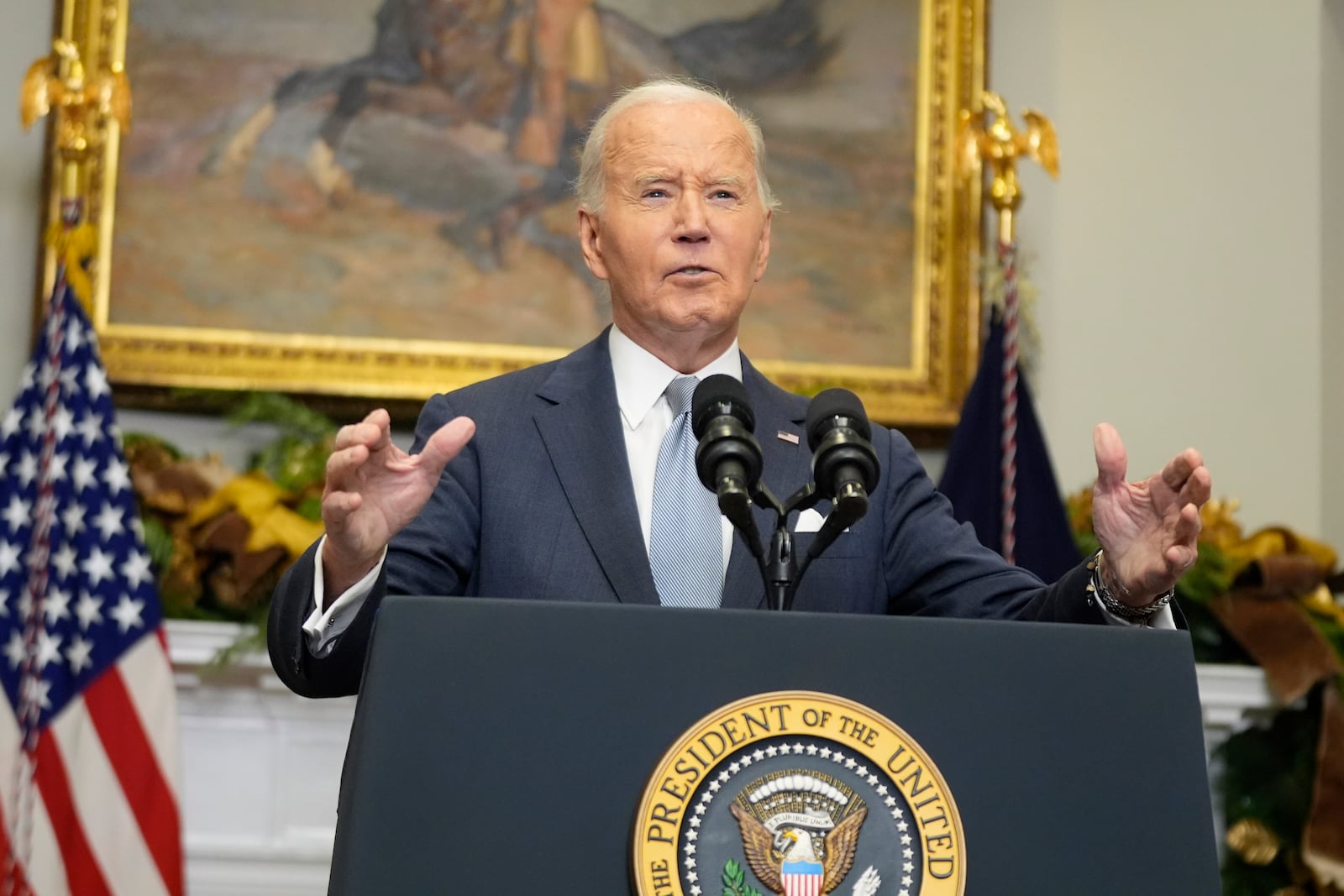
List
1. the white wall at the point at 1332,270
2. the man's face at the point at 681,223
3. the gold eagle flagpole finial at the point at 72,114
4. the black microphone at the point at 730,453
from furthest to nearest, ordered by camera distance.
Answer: the white wall at the point at 1332,270
the gold eagle flagpole finial at the point at 72,114
the man's face at the point at 681,223
the black microphone at the point at 730,453

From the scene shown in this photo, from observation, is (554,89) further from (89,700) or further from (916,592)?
(916,592)

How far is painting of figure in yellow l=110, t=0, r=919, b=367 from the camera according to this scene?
194 inches

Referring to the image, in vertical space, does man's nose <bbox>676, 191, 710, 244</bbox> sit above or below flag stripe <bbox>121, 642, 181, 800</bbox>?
above

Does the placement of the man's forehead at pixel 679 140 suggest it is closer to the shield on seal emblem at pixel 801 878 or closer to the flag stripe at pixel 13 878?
the shield on seal emblem at pixel 801 878

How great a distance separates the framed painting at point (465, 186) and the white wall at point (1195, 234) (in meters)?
0.41

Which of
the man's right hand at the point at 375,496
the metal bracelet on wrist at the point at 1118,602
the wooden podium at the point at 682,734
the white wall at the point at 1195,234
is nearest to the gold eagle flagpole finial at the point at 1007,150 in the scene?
the white wall at the point at 1195,234

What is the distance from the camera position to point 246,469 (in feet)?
16.0

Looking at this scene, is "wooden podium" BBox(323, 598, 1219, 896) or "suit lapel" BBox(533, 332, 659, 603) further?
"suit lapel" BBox(533, 332, 659, 603)

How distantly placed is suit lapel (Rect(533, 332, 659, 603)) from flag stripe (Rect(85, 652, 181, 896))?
221 centimetres

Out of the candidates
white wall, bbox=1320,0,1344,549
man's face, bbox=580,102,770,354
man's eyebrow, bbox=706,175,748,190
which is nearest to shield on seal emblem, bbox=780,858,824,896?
man's face, bbox=580,102,770,354

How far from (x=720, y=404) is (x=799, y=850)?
0.56 metres

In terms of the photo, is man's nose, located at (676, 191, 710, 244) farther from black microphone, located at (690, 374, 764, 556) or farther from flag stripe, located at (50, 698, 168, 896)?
flag stripe, located at (50, 698, 168, 896)

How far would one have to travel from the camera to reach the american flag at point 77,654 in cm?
411

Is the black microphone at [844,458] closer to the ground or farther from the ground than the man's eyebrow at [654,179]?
closer to the ground
